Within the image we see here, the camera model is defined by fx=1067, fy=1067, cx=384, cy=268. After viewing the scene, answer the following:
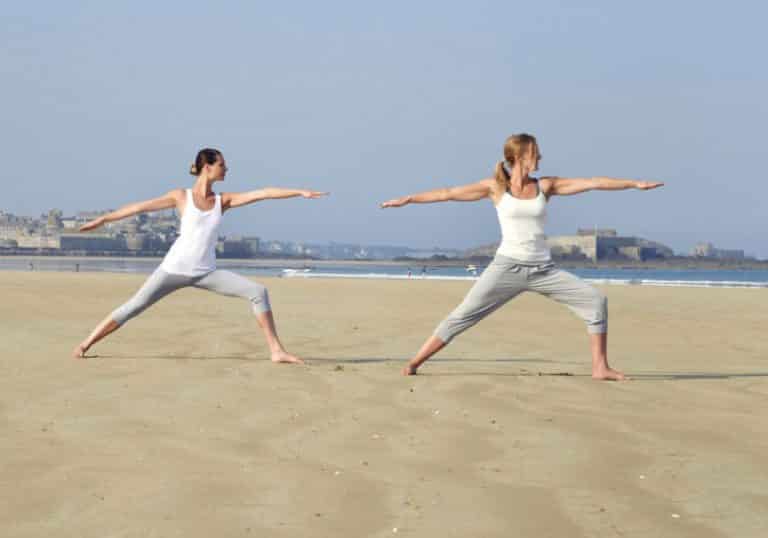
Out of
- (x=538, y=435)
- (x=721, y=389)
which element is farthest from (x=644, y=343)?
(x=538, y=435)

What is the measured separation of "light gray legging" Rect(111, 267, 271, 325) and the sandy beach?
0.44 metres

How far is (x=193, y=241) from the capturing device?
8742 millimetres

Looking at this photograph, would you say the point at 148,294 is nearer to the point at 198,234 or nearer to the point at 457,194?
the point at 198,234

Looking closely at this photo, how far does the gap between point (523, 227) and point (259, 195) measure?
218 cm

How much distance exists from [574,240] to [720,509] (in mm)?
186355

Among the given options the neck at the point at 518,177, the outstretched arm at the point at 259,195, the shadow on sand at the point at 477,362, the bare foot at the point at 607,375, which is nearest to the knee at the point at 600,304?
the bare foot at the point at 607,375

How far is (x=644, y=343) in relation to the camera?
12.0 meters

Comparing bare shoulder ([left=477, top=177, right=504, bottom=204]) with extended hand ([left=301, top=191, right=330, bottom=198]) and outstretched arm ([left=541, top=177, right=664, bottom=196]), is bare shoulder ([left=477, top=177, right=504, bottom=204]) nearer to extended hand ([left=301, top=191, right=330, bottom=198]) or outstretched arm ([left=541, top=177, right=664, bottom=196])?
outstretched arm ([left=541, top=177, right=664, bottom=196])

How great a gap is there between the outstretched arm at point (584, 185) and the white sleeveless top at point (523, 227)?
0.09m

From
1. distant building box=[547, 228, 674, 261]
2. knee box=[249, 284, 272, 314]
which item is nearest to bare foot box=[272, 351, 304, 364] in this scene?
knee box=[249, 284, 272, 314]

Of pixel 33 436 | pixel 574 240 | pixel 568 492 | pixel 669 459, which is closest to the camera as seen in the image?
pixel 568 492

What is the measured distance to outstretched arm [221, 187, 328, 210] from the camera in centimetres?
831

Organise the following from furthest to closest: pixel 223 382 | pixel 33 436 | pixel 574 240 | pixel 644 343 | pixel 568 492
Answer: pixel 574 240 < pixel 644 343 < pixel 223 382 < pixel 33 436 < pixel 568 492

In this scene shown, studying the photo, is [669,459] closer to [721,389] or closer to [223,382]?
[721,389]
